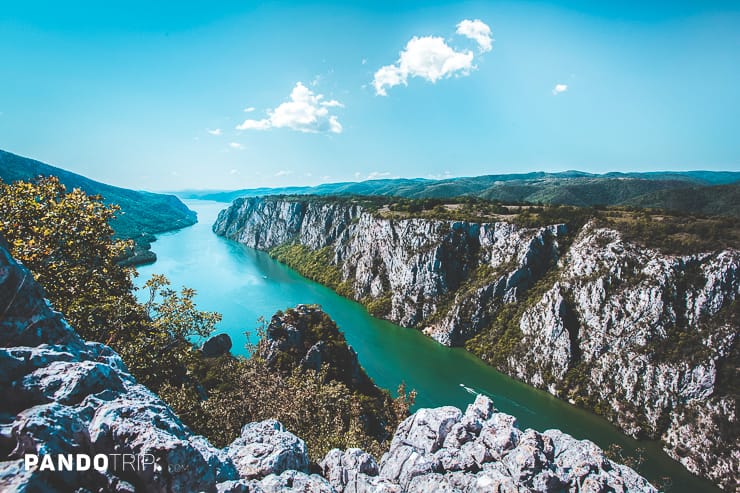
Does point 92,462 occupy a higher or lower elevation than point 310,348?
higher

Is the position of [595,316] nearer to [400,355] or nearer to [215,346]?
[400,355]

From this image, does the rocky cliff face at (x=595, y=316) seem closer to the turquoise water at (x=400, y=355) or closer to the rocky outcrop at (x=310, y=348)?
the turquoise water at (x=400, y=355)

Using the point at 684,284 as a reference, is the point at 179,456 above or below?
above

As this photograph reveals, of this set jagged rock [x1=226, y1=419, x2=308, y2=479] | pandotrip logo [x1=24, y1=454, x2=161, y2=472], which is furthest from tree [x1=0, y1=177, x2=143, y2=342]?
pandotrip logo [x1=24, y1=454, x2=161, y2=472]

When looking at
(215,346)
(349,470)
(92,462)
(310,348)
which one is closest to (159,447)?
(92,462)

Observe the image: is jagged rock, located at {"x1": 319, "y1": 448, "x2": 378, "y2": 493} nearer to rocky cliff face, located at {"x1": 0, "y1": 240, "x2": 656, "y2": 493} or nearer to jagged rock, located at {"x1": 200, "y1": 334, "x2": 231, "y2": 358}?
rocky cliff face, located at {"x1": 0, "y1": 240, "x2": 656, "y2": 493}

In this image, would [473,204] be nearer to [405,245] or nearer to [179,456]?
[405,245]

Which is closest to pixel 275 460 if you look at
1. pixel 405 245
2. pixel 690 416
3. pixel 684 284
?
pixel 690 416
